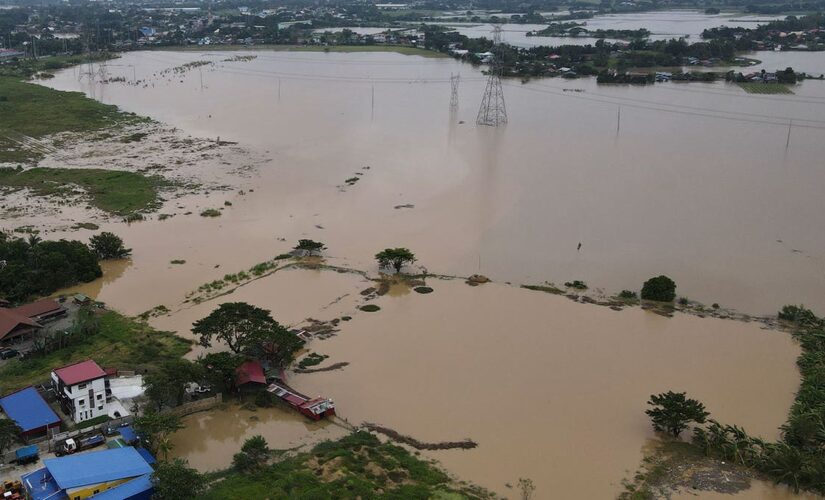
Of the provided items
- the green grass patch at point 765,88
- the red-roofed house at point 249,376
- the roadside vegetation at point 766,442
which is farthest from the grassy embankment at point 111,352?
the green grass patch at point 765,88

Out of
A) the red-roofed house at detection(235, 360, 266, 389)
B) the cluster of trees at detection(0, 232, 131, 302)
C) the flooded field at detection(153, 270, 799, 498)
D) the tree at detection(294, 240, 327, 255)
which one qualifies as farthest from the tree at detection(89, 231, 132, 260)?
the red-roofed house at detection(235, 360, 266, 389)

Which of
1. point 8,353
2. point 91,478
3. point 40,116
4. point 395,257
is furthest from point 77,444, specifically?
point 40,116

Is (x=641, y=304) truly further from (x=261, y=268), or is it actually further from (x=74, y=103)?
(x=74, y=103)

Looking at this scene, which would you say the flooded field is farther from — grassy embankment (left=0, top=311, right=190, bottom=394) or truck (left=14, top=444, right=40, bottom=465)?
truck (left=14, top=444, right=40, bottom=465)

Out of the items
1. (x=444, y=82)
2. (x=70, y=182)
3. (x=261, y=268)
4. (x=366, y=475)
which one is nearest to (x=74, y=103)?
(x=70, y=182)

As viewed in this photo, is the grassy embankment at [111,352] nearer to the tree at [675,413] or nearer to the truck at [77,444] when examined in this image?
the truck at [77,444]

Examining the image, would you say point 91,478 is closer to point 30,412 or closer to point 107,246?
point 30,412

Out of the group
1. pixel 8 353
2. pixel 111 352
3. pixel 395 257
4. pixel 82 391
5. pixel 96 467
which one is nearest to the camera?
pixel 96 467
